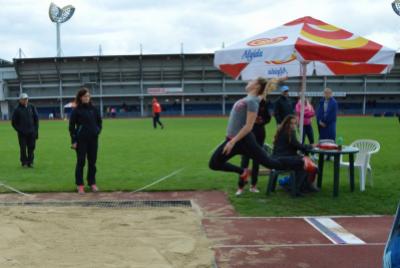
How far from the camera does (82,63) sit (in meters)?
64.1

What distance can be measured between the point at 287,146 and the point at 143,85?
58040 millimetres

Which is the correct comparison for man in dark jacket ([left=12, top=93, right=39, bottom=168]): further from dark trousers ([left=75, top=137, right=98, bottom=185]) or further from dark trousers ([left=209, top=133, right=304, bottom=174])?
dark trousers ([left=209, top=133, right=304, bottom=174])

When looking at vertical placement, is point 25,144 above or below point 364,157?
below

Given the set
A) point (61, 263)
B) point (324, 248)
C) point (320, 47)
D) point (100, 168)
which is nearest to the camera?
point (61, 263)

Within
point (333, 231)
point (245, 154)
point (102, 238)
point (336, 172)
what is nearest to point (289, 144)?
point (336, 172)

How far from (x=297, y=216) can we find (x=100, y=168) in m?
6.35

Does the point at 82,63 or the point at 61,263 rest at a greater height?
the point at 82,63

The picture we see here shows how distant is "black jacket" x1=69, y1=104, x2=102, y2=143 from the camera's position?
315 inches

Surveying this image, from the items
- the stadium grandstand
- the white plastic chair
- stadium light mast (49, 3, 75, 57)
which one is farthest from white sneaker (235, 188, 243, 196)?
stadium light mast (49, 3, 75, 57)

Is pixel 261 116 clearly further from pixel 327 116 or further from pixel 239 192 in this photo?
pixel 327 116

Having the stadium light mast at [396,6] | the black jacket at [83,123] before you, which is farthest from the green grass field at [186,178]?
the stadium light mast at [396,6]

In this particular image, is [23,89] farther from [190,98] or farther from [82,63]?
[190,98]

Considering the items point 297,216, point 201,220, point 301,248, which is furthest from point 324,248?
point 201,220

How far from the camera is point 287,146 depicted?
738 centimetres
